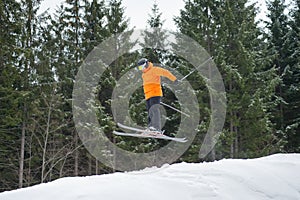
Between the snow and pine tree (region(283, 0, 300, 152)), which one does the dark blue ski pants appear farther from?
pine tree (region(283, 0, 300, 152))

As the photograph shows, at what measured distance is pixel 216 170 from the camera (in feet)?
16.6

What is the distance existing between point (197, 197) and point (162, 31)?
14870 mm

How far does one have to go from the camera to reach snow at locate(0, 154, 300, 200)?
3873mm

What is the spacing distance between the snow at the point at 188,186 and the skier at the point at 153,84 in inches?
61.7

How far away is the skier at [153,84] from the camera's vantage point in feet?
21.4

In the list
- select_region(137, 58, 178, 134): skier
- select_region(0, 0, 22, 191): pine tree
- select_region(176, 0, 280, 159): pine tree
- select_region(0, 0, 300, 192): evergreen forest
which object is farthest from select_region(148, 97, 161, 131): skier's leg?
select_region(0, 0, 22, 191): pine tree

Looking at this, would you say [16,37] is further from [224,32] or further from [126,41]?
[224,32]

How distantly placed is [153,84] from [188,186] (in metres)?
2.73

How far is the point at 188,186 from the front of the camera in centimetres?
428

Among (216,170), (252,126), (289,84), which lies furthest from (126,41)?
(216,170)

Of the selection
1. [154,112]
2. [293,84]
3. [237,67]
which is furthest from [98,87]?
[293,84]

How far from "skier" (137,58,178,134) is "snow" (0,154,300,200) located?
157 cm

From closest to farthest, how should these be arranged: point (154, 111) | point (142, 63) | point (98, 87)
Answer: point (142, 63)
point (154, 111)
point (98, 87)

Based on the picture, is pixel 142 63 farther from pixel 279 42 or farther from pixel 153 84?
pixel 279 42
